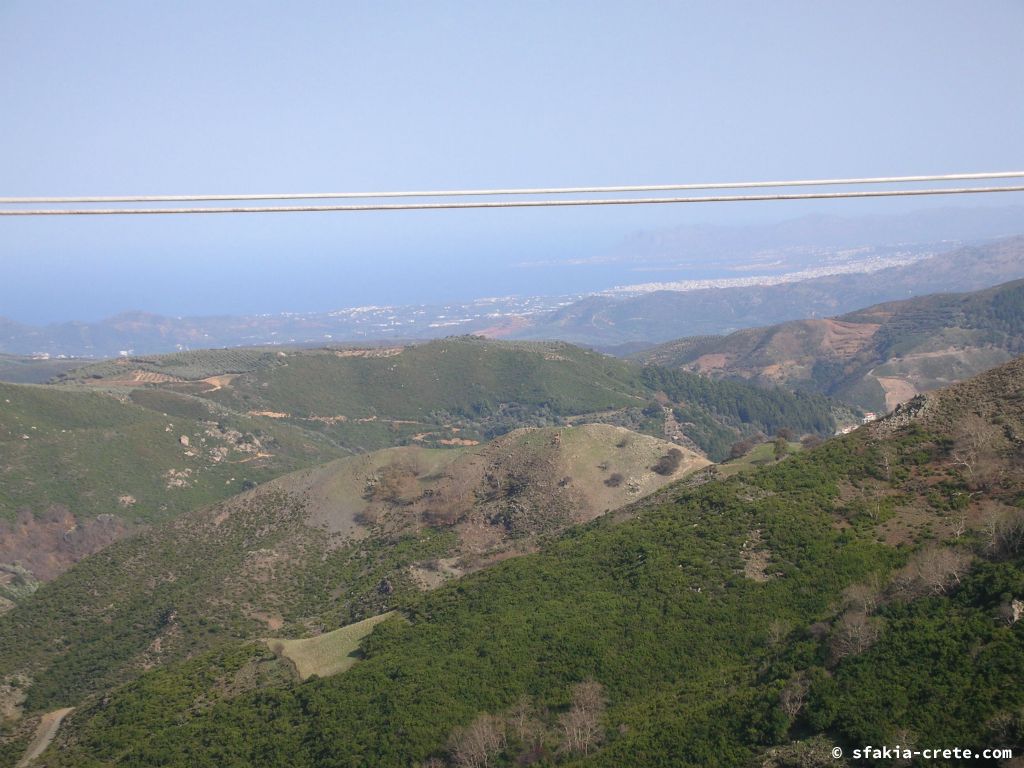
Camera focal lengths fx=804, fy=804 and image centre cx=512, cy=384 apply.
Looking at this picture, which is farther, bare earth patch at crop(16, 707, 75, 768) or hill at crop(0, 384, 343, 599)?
hill at crop(0, 384, 343, 599)

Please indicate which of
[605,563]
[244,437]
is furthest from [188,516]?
[605,563]

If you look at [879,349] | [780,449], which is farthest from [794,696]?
[879,349]

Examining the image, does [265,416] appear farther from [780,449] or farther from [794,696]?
[794,696]

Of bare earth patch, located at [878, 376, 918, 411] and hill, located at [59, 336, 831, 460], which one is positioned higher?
hill, located at [59, 336, 831, 460]

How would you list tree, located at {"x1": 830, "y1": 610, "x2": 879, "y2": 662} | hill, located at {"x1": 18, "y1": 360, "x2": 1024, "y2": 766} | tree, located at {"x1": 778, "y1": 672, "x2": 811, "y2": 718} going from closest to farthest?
hill, located at {"x1": 18, "y1": 360, "x2": 1024, "y2": 766}
tree, located at {"x1": 778, "y1": 672, "x2": 811, "y2": 718}
tree, located at {"x1": 830, "y1": 610, "x2": 879, "y2": 662}

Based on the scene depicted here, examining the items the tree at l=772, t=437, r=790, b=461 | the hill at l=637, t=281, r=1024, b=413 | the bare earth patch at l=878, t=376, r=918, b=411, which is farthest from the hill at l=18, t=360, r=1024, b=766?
the hill at l=637, t=281, r=1024, b=413

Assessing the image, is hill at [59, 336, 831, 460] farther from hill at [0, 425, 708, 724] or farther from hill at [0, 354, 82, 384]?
hill at [0, 425, 708, 724]
